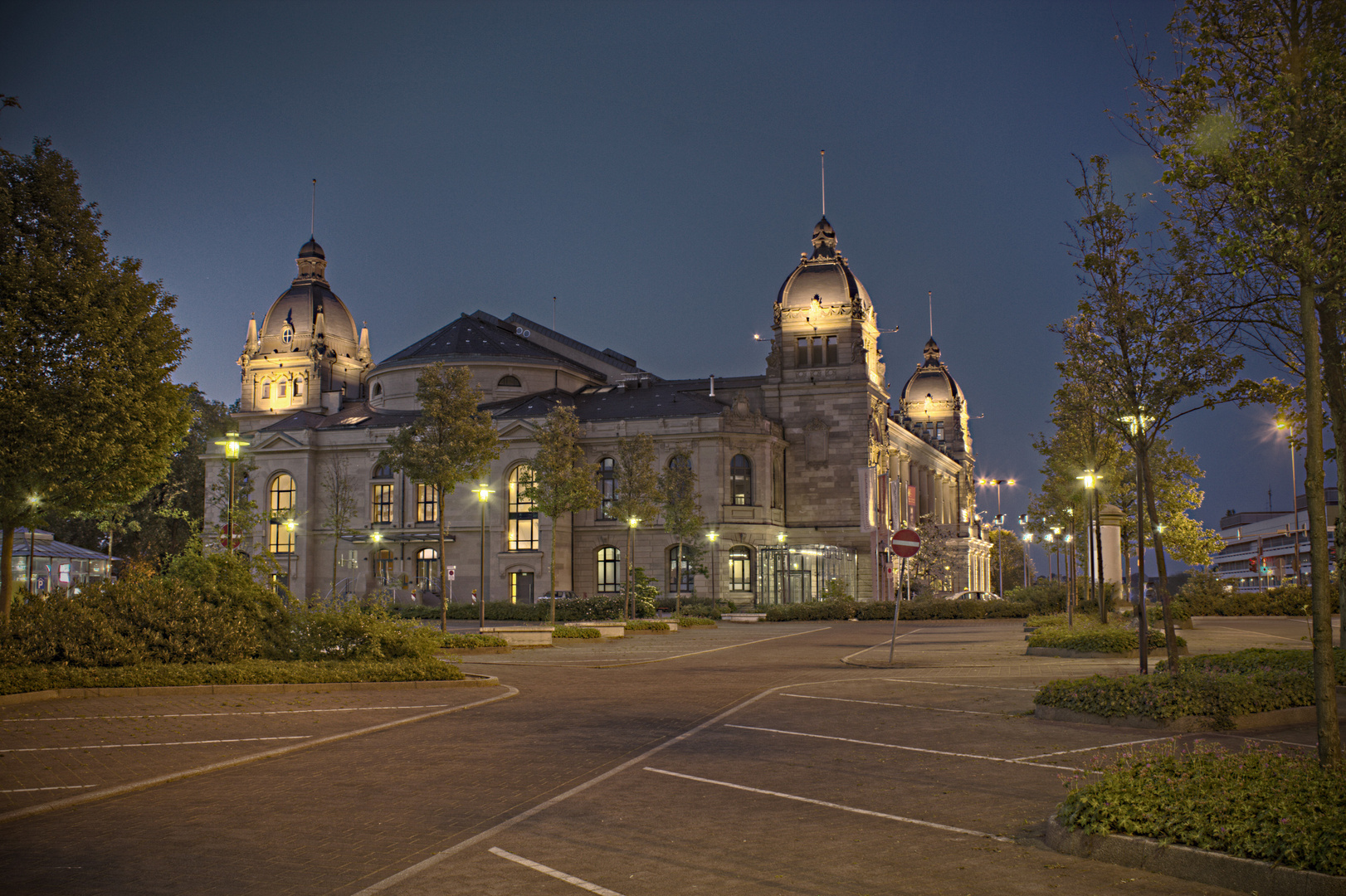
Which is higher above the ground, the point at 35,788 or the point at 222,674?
the point at 222,674

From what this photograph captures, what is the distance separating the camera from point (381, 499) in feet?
245

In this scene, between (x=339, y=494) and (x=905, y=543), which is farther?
(x=339, y=494)

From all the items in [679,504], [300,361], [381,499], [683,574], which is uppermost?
[300,361]

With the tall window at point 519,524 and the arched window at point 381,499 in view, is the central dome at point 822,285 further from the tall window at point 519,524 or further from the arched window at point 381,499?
the arched window at point 381,499

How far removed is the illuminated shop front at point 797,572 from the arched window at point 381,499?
2678 centimetres

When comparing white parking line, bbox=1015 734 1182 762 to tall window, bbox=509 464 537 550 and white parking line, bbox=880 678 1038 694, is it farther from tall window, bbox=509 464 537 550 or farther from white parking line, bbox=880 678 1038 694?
tall window, bbox=509 464 537 550

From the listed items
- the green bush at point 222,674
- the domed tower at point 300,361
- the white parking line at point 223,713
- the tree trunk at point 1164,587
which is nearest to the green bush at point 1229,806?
the tree trunk at point 1164,587

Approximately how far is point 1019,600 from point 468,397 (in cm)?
3231

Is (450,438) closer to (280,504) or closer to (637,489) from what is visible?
(637,489)

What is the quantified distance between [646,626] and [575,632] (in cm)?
644

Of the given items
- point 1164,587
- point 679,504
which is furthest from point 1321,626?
point 679,504

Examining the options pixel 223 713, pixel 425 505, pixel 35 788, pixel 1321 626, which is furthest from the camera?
pixel 425 505

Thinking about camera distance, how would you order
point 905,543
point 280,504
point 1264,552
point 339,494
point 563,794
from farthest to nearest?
point 1264,552, point 280,504, point 339,494, point 905,543, point 563,794

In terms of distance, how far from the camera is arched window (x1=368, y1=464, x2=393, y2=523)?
2926 inches
